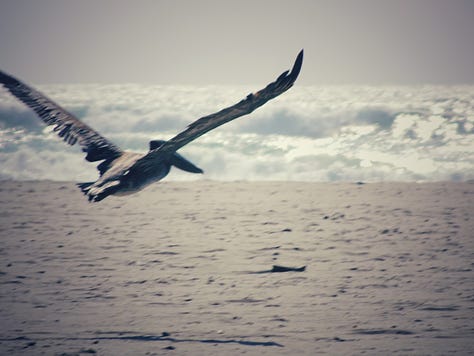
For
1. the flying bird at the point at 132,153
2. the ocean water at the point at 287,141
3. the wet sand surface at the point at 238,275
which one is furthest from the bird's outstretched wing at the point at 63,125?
the ocean water at the point at 287,141

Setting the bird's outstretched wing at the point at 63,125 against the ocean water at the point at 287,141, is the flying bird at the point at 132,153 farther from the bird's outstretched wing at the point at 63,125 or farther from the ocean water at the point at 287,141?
the ocean water at the point at 287,141

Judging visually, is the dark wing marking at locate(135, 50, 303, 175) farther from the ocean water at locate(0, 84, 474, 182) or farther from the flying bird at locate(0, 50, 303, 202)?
the ocean water at locate(0, 84, 474, 182)

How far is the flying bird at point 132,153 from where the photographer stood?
4.07m

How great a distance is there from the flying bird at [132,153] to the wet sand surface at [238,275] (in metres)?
1.21

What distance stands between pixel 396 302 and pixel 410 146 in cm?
1366

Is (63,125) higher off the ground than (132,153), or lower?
higher

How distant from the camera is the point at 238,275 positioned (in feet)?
21.1

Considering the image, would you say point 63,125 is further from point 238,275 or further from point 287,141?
point 287,141

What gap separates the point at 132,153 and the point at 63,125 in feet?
2.52

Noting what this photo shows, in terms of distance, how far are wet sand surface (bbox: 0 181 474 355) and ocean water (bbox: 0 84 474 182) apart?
4.60 metres

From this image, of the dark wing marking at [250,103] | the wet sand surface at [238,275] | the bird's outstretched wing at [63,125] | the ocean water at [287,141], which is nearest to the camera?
the dark wing marking at [250,103]

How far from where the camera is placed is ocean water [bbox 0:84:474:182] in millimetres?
15625

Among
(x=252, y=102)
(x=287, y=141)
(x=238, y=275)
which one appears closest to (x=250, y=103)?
(x=252, y=102)

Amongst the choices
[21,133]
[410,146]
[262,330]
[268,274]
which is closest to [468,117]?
[410,146]
